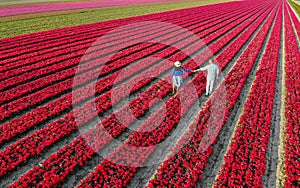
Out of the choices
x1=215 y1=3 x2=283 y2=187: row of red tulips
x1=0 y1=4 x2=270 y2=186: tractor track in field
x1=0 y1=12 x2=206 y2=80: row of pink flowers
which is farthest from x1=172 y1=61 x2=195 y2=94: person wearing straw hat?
x1=0 y1=12 x2=206 y2=80: row of pink flowers

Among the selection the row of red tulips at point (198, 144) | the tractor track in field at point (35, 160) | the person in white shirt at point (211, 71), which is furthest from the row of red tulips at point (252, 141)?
the tractor track in field at point (35, 160)

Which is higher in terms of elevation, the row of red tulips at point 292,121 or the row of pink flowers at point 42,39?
the row of pink flowers at point 42,39

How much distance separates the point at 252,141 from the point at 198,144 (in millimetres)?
2043

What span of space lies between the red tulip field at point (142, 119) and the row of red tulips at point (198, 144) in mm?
36

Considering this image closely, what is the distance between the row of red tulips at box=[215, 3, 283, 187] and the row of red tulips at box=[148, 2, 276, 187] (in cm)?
67

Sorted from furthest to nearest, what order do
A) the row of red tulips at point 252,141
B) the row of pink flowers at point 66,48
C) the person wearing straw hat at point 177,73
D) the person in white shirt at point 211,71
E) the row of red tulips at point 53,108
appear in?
the row of pink flowers at point 66,48
the person in white shirt at point 211,71
the person wearing straw hat at point 177,73
the row of red tulips at point 53,108
the row of red tulips at point 252,141

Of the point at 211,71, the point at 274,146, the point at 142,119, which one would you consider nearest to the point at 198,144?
the point at 142,119

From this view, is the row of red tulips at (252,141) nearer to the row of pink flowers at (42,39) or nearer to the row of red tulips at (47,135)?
the row of red tulips at (47,135)

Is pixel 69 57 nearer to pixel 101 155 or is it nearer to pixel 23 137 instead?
pixel 23 137

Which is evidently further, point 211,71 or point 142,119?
point 211,71

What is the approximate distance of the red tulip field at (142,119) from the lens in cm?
743

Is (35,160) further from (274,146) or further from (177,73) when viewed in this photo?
(274,146)

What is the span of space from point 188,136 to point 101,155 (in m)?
3.37

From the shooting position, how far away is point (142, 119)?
10.4m
